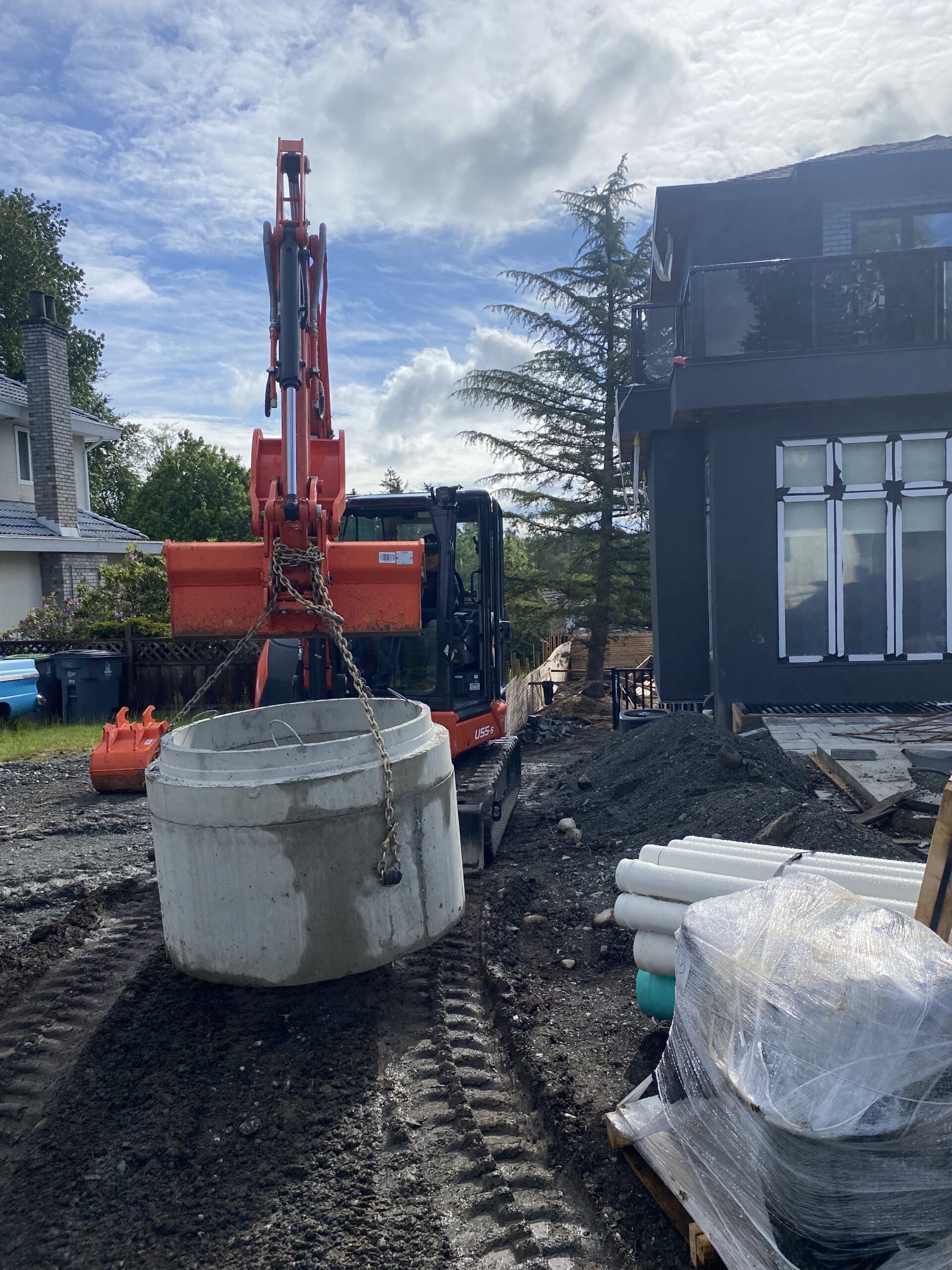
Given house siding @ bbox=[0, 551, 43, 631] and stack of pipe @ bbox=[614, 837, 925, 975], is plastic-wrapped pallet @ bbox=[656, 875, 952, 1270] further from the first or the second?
house siding @ bbox=[0, 551, 43, 631]

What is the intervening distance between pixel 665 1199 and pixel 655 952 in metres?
1.09

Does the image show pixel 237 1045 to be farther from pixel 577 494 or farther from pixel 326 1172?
pixel 577 494

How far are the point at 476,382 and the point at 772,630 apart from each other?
14393 millimetres

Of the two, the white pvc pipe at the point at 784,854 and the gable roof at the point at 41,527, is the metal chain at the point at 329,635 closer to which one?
the white pvc pipe at the point at 784,854

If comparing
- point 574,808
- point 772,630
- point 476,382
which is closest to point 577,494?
point 476,382

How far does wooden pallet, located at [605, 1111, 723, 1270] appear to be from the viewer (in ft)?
8.38

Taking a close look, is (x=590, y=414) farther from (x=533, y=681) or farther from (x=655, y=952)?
(x=655, y=952)

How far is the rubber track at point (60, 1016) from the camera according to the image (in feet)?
12.5

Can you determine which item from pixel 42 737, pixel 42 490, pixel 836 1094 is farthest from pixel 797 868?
pixel 42 490

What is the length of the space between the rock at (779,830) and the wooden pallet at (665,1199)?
2.88 m

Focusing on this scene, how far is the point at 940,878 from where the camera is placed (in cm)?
297

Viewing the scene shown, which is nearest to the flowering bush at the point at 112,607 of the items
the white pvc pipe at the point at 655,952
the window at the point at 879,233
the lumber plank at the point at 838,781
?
the lumber plank at the point at 838,781

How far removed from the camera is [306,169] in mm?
6371

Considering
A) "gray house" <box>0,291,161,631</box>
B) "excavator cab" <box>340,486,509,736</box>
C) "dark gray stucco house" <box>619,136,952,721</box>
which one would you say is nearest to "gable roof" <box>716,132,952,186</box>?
"dark gray stucco house" <box>619,136,952,721</box>
